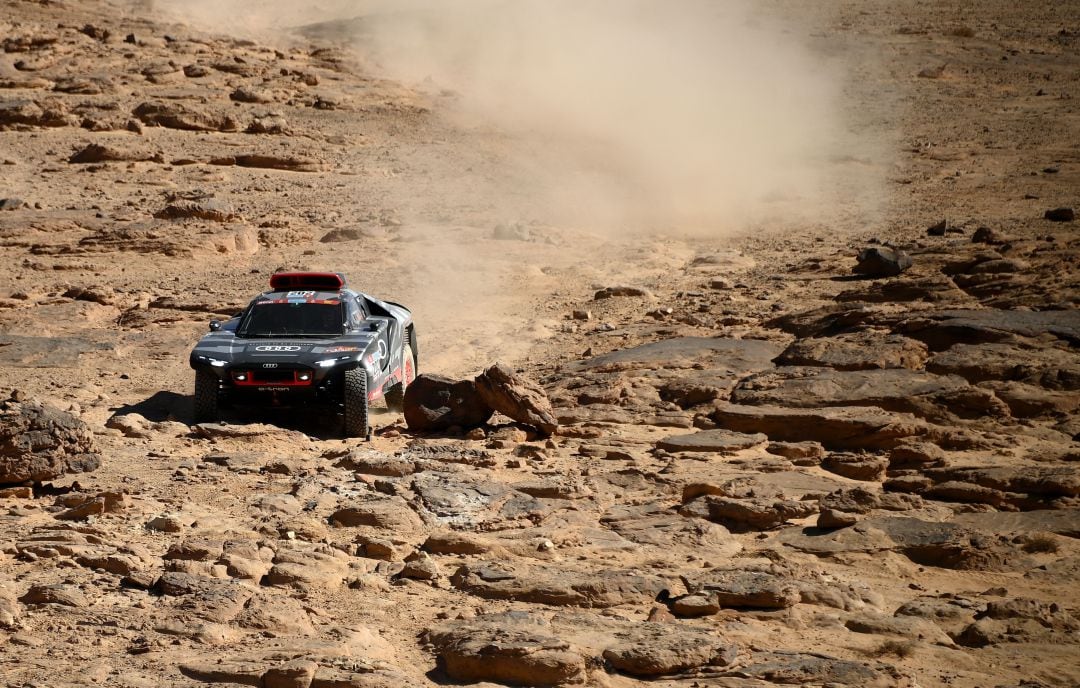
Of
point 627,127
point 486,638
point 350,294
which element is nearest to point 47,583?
point 486,638

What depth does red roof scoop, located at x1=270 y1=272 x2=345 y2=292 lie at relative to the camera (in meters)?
13.0

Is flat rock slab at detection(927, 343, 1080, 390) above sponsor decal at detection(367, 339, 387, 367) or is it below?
above

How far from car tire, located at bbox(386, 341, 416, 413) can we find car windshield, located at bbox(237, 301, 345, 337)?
82cm

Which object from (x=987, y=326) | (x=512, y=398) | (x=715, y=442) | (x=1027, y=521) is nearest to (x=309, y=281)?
(x=512, y=398)

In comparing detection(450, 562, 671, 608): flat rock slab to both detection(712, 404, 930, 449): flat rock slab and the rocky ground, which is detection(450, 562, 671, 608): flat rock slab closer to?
the rocky ground

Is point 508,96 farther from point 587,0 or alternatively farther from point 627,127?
point 587,0

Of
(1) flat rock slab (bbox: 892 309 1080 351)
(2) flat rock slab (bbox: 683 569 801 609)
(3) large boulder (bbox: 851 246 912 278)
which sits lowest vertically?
(2) flat rock slab (bbox: 683 569 801 609)

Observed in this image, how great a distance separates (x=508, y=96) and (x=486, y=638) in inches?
1009

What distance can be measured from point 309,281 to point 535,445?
11.0ft

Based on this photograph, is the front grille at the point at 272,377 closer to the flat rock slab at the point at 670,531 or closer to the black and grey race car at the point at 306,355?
the black and grey race car at the point at 306,355

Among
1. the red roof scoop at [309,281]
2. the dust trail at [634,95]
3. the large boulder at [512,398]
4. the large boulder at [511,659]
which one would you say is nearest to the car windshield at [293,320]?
the red roof scoop at [309,281]

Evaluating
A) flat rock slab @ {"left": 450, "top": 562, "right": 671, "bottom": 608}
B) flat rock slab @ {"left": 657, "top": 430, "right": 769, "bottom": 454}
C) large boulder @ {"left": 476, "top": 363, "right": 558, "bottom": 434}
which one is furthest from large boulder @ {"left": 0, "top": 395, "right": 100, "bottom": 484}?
flat rock slab @ {"left": 657, "top": 430, "right": 769, "bottom": 454}

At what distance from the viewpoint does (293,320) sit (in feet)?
40.6

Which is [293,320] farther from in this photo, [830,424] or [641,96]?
[641,96]
